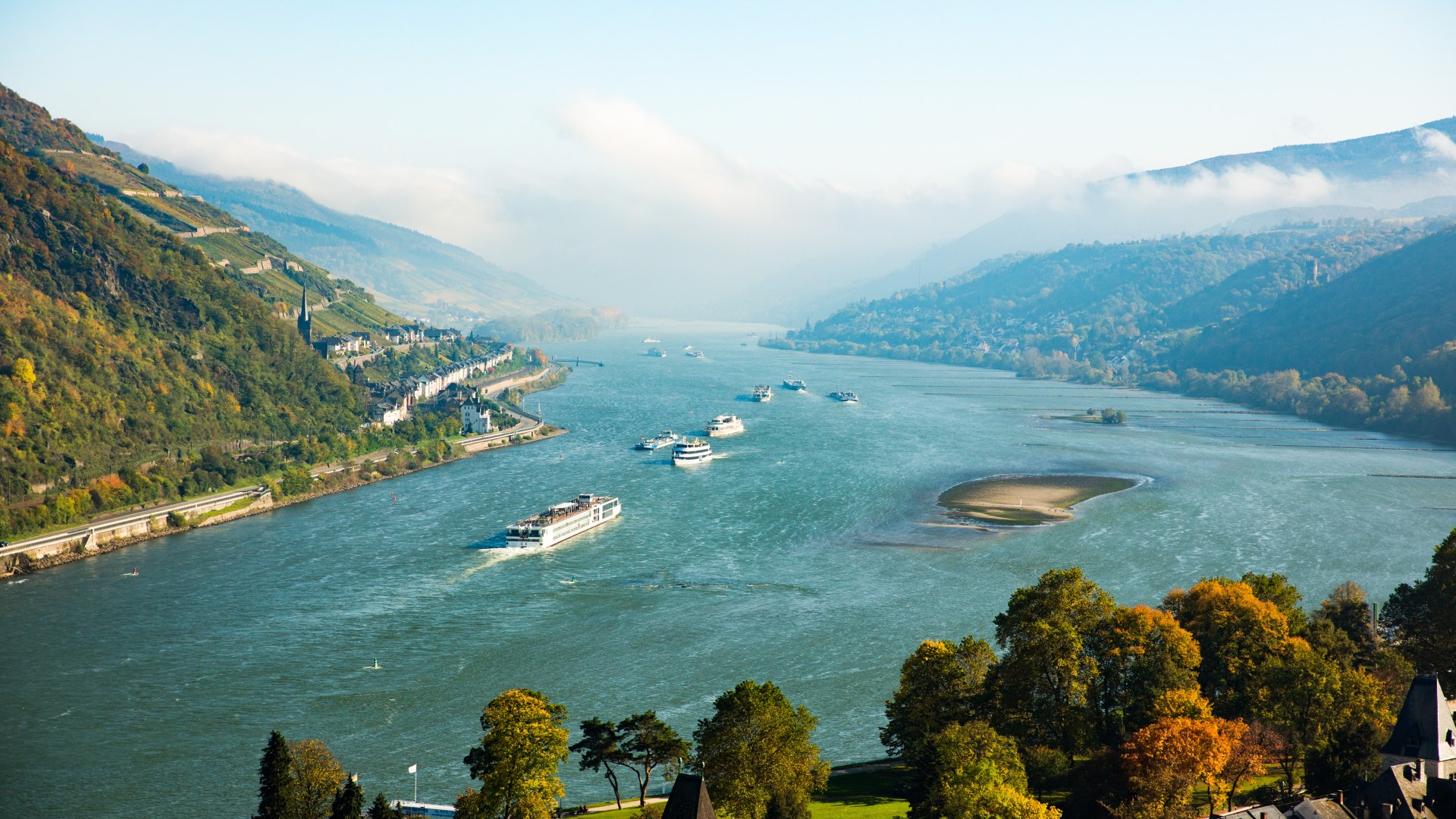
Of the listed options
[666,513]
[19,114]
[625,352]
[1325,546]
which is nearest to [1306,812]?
[1325,546]

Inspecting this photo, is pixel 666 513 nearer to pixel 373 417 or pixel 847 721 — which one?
pixel 847 721

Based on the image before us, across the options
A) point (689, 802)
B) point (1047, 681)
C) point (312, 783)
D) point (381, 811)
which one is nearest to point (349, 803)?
point (381, 811)

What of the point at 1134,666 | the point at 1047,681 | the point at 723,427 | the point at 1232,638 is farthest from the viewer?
the point at 723,427

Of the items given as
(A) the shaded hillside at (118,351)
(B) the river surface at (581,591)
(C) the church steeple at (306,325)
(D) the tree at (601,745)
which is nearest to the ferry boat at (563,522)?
(B) the river surface at (581,591)

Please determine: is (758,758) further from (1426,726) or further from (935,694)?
(1426,726)

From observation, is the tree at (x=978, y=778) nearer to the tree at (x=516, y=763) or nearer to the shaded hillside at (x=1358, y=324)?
the tree at (x=516, y=763)

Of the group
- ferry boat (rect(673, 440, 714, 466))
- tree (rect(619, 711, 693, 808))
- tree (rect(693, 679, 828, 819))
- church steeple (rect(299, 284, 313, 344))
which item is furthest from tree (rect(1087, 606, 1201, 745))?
church steeple (rect(299, 284, 313, 344))
